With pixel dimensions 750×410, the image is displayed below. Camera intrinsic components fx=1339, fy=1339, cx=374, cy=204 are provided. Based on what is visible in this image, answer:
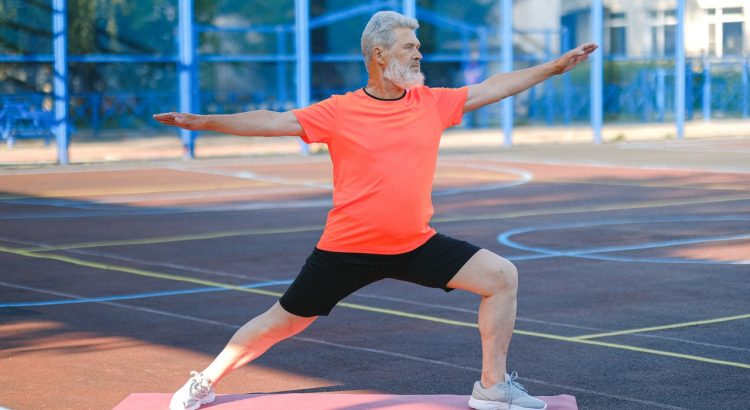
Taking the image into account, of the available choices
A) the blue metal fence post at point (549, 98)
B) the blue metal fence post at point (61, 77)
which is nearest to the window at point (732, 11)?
the blue metal fence post at point (549, 98)

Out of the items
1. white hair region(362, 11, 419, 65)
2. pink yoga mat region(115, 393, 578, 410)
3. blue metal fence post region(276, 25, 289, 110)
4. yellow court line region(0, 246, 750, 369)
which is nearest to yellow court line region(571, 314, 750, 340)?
yellow court line region(0, 246, 750, 369)

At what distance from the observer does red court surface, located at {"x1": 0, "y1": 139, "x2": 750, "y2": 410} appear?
7121 mm

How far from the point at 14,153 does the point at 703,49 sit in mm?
22978

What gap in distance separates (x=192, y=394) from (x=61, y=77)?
18919mm

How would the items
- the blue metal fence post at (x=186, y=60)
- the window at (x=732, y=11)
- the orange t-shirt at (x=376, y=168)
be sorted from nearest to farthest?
the orange t-shirt at (x=376, y=168) → the blue metal fence post at (x=186, y=60) → the window at (x=732, y=11)

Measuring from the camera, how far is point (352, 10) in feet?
103

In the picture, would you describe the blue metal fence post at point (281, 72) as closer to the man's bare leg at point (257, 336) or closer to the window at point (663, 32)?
the window at point (663, 32)

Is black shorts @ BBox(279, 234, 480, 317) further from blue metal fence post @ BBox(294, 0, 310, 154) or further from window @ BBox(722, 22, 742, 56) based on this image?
window @ BBox(722, 22, 742, 56)

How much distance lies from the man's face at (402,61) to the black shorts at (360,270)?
75cm

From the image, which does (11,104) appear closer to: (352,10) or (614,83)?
(352,10)

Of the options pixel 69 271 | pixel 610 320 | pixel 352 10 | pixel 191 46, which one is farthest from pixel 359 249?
pixel 352 10

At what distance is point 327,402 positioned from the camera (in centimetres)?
654

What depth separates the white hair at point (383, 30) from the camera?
19.9 feet

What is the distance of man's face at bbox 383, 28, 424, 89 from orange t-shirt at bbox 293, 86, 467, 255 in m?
0.14
